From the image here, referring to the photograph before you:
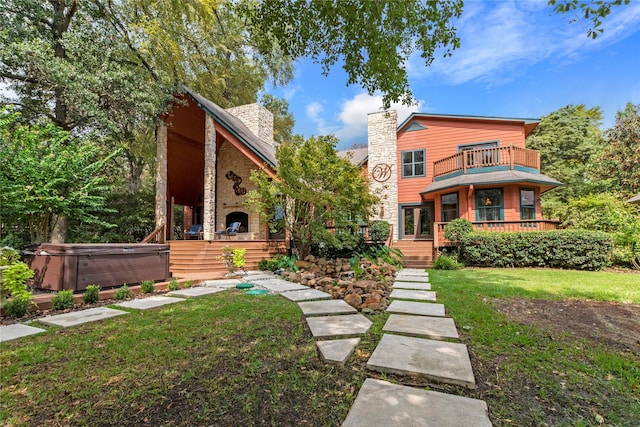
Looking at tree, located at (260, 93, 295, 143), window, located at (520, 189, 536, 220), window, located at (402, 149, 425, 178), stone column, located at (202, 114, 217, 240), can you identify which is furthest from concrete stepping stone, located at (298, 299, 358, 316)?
tree, located at (260, 93, 295, 143)

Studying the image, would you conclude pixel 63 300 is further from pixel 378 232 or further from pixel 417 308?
pixel 378 232

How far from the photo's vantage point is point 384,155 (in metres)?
14.8

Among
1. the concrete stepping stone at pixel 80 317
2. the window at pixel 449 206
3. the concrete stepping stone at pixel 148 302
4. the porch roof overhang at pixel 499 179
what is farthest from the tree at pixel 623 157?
the concrete stepping stone at pixel 80 317

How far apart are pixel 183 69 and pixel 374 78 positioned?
35.5 feet

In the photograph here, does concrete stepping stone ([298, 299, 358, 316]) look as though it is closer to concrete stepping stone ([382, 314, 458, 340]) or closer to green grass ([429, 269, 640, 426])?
concrete stepping stone ([382, 314, 458, 340])

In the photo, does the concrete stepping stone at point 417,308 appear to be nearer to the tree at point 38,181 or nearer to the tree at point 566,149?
the tree at point 38,181

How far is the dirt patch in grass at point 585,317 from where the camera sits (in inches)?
119

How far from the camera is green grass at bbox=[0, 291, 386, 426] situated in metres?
1.77

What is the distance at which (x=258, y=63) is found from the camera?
18.0 metres

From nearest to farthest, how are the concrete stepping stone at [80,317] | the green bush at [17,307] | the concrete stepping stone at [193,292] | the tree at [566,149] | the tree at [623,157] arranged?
1. the concrete stepping stone at [80,317]
2. the green bush at [17,307]
3. the concrete stepping stone at [193,292]
4. the tree at [623,157]
5. the tree at [566,149]

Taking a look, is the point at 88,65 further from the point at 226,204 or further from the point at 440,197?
the point at 440,197

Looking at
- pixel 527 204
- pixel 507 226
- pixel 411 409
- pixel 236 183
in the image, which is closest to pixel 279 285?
pixel 411 409

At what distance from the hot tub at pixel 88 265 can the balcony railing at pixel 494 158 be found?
12638 millimetres

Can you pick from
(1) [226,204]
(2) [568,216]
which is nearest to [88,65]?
(1) [226,204]
